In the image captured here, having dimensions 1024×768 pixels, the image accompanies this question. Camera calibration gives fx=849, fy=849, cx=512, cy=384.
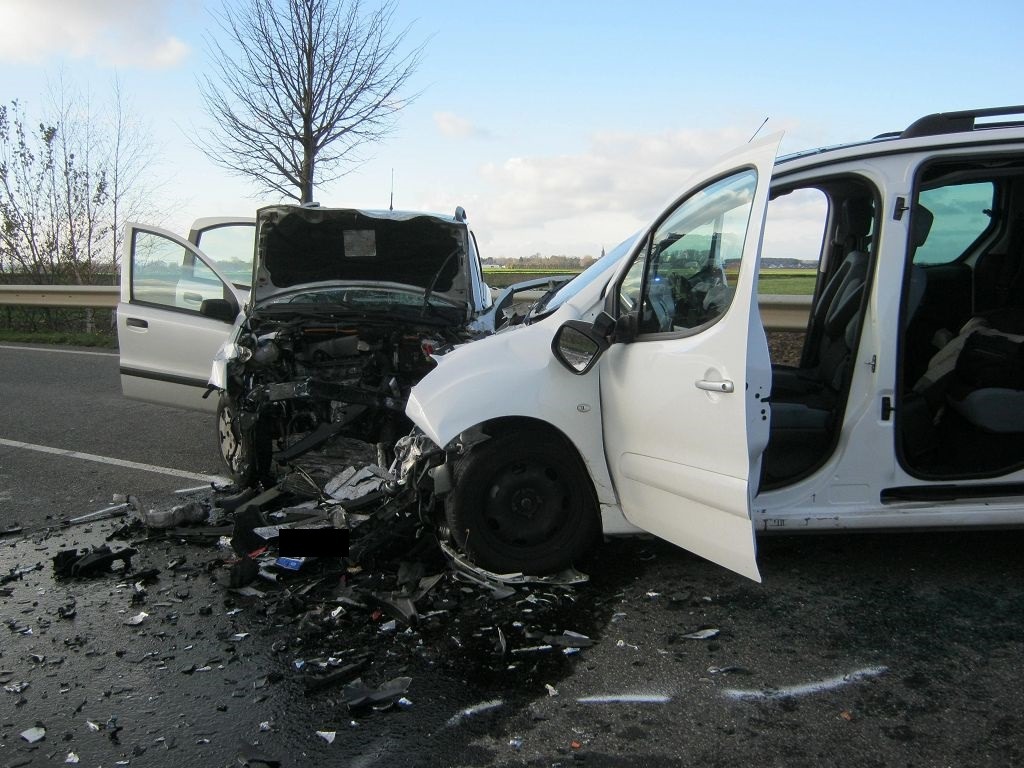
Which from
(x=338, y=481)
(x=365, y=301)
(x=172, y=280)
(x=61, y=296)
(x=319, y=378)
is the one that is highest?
(x=172, y=280)

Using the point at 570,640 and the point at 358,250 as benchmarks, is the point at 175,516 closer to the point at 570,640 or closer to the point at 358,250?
the point at 358,250

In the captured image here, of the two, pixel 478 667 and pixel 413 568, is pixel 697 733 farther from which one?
pixel 413 568

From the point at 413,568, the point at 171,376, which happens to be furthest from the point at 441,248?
the point at 413,568

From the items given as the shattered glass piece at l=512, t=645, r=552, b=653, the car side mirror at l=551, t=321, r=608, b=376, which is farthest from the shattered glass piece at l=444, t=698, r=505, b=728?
the car side mirror at l=551, t=321, r=608, b=376

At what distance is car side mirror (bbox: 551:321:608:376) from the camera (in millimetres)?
3992

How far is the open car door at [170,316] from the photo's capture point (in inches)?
276

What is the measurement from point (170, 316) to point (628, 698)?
217 inches

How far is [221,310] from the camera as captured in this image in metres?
7.00

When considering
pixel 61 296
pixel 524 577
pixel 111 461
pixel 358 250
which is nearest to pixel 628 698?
pixel 524 577

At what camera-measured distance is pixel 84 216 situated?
735 inches

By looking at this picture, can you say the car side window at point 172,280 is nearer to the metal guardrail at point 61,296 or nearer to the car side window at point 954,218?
the metal guardrail at point 61,296

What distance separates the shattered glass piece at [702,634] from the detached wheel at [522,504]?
0.76 meters

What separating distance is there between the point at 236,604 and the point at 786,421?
113 inches

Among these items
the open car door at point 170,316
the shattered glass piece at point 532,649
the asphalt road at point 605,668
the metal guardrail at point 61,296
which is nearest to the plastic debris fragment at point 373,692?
the asphalt road at point 605,668
